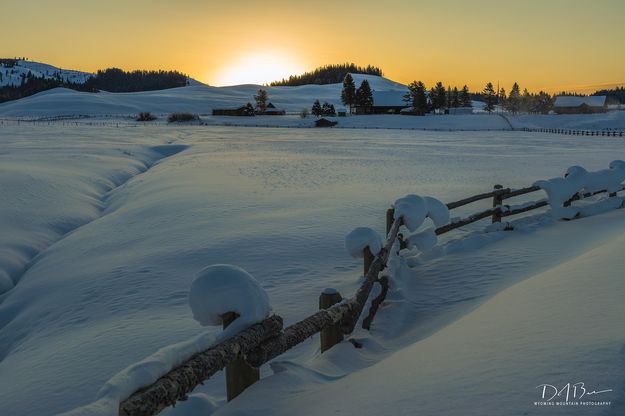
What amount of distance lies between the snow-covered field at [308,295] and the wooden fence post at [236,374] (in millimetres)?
82

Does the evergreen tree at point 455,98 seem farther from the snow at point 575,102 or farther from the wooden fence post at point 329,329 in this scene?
the wooden fence post at point 329,329

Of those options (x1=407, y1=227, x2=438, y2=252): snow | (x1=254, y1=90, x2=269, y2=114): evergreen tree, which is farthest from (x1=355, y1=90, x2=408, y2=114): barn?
(x1=407, y1=227, x2=438, y2=252): snow

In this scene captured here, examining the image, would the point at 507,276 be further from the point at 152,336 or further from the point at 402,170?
the point at 402,170

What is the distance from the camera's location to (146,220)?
12102 mm

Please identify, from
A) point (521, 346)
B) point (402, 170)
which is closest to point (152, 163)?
point (402, 170)

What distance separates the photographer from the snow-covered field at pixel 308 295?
3.15m

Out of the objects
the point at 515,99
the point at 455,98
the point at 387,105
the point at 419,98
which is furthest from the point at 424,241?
the point at 515,99

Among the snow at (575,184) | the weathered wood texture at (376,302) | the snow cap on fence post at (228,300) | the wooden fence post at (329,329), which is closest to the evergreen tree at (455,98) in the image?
the snow at (575,184)

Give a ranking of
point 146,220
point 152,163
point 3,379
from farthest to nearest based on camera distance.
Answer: point 152,163 → point 146,220 → point 3,379

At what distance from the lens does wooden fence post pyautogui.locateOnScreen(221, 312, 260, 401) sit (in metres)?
3.14

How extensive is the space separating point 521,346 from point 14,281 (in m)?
8.97

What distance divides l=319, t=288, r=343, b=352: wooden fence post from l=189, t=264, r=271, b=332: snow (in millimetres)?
1090

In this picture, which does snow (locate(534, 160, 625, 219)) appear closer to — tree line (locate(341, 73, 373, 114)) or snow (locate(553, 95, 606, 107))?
tree line (locate(341, 73, 373, 114))

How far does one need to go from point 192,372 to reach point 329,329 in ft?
6.07
